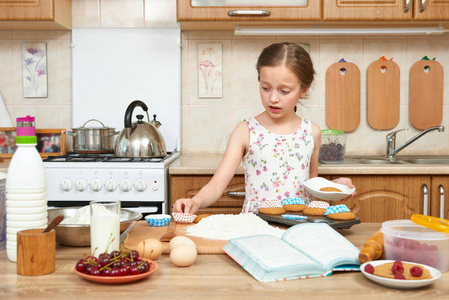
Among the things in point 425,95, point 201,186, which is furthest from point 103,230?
point 425,95

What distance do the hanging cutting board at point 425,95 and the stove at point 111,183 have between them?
4.84 ft

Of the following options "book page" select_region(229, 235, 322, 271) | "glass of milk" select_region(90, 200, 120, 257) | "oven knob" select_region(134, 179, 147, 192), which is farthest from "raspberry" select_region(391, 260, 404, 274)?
"oven knob" select_region(134, 179, 147, 192)

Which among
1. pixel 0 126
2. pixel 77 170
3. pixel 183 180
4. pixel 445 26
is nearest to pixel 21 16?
pixel 0 126

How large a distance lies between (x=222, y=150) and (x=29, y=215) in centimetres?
187

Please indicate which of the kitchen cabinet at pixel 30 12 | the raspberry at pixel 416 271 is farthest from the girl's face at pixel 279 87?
the kitchen cabinet at pixel 30 12

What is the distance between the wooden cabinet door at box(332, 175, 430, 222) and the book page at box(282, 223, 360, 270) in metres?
1.24

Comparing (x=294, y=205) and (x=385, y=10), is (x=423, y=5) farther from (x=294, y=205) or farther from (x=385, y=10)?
(x=294, y=205)

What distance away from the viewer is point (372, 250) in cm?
97

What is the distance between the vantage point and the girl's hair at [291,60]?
1692mm

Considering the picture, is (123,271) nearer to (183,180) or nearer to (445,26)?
(183,180)

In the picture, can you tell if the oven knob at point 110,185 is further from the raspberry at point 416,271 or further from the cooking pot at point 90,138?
the raspberry at point 416,271

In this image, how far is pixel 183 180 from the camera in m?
2.28

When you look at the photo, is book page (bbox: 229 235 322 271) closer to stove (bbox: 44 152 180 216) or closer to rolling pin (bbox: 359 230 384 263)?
rolling pin (bbox: 359 230 384 263)

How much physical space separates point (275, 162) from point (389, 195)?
2.25 feet
